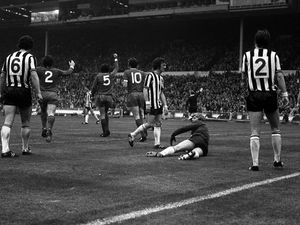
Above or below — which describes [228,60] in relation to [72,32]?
below

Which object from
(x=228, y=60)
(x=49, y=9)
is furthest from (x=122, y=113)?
(x=49, y=9)

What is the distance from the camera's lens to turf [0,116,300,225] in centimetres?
446

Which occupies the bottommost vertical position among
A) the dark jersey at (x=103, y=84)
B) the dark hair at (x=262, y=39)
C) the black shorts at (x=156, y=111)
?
the black shorts at (x=156, y=111)

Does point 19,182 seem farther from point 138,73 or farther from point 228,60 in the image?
point 228,60

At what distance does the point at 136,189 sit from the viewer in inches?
229

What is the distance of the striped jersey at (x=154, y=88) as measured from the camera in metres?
11.3

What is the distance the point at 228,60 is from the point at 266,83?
1501 inches

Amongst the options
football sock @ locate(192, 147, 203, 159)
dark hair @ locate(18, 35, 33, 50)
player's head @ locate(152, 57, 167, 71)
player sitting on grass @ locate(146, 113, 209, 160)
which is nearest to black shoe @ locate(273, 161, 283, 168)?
football sock @ locate(192, 147, 203, 159)

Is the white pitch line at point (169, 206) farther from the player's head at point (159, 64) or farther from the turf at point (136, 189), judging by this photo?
the player's head at point (159, 64)

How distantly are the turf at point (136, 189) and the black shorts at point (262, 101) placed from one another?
1005mm

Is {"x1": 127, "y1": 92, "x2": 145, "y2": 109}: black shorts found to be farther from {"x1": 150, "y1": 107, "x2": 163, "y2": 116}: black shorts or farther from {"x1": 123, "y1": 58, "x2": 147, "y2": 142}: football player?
{"x1": 150, "y1": 107, "x2": 163, "y2": 116}: black shorts

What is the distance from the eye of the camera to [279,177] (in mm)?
7020

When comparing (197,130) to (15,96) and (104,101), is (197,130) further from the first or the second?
(104,101)

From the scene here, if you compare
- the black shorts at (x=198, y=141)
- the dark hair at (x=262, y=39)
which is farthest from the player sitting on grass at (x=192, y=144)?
the dark hair at (x=262, y=39)
